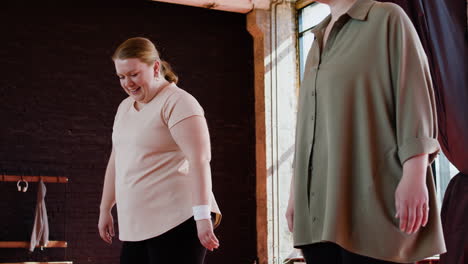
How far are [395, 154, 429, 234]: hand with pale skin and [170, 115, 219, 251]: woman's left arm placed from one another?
1.20 metres

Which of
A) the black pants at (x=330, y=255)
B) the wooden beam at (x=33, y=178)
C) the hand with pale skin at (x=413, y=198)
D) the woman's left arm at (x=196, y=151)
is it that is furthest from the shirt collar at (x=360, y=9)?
the wooden beam at (x=33, y=178)

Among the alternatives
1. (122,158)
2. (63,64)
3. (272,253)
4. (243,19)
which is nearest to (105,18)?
(63,64)

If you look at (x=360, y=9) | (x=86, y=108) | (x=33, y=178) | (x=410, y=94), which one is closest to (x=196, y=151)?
(x=360, y=9)

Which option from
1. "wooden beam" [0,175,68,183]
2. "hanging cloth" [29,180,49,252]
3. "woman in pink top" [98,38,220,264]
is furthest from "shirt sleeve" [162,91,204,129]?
"wooden beam" [0,175,68,183]

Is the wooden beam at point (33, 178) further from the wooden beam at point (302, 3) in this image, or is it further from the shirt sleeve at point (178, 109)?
the shirt sleeve at point (178, 109)

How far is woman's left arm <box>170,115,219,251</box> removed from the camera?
8.79ft

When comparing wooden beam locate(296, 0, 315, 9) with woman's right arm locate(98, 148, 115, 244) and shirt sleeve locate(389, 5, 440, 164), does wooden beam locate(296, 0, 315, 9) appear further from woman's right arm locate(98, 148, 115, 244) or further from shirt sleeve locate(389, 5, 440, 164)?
shirt sleeve locate(389, 5, 440, 164)

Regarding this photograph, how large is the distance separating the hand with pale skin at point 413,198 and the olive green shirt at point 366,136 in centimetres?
4

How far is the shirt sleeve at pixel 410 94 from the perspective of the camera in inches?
63.1

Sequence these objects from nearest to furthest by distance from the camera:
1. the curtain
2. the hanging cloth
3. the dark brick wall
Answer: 1. the curtain
2. the hanging cloth
3. the dark brick wall

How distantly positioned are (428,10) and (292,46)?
275cm

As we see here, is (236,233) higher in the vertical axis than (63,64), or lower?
lower

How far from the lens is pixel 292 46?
8430 millimetres

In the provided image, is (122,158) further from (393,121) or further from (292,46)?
(292,46)
